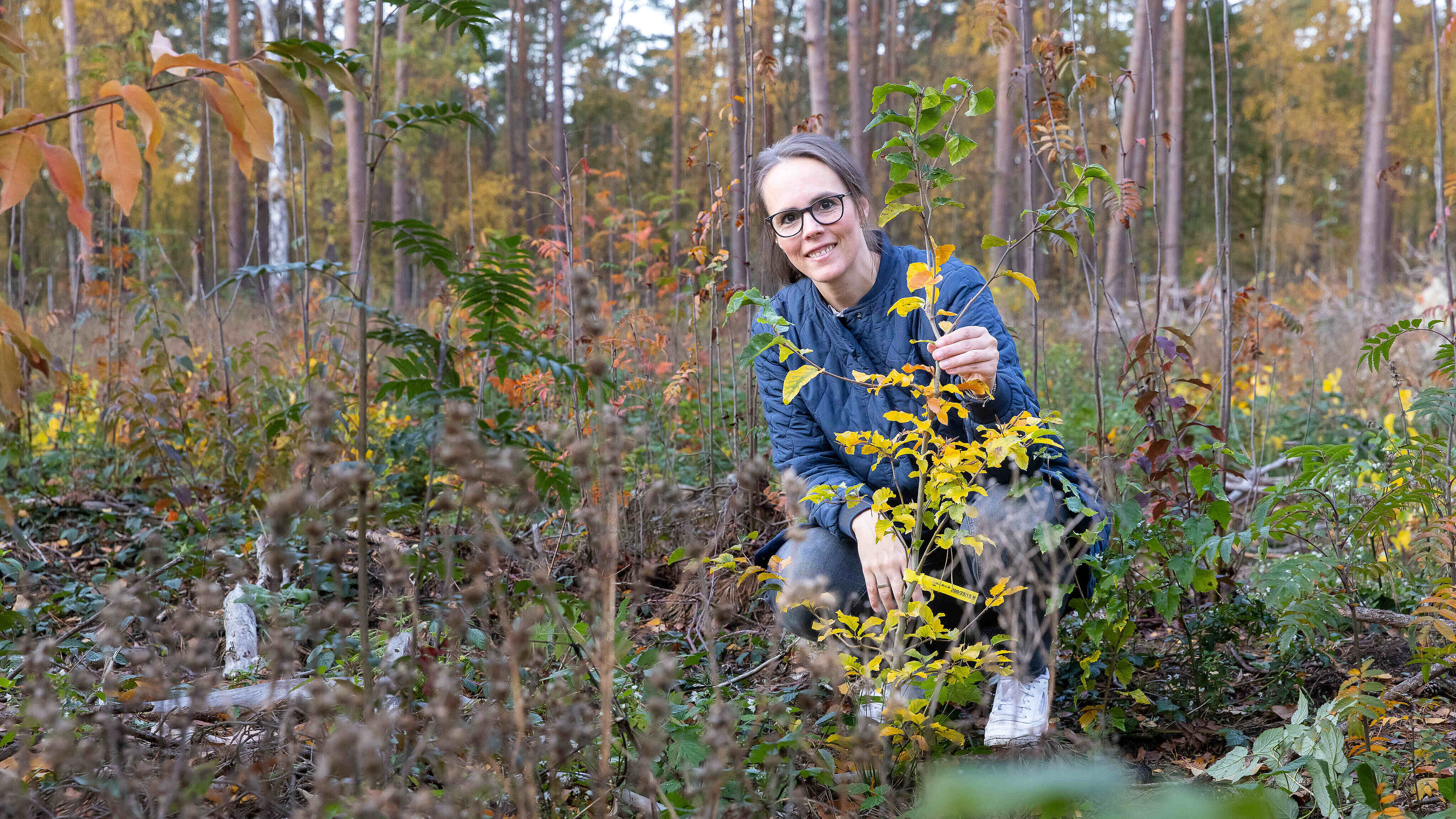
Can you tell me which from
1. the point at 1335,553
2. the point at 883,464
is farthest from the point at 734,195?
the point at 1335,553

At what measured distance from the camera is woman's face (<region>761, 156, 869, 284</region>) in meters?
2.23

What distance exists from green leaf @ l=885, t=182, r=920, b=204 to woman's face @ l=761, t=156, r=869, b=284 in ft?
1.71

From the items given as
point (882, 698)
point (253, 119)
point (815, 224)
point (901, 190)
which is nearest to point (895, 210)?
point (901, 190)

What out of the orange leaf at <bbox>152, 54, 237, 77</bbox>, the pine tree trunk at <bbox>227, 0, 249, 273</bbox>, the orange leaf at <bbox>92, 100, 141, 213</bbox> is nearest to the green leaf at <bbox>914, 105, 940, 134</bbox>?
the orange leaf at <bbox>152, 54, 237, 77</bbox>

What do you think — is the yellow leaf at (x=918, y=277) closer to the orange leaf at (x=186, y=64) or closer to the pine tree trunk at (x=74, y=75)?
the orange leaf at (x=186, y=64)

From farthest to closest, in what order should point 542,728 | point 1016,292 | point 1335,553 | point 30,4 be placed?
1. point 30,4
2. point 1016,292
3. point 1335,553
4. point 542,728

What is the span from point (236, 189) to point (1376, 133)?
17.3 m

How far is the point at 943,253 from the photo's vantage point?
1683mm

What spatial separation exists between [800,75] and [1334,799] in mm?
22469

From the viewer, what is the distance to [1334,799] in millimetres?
1510

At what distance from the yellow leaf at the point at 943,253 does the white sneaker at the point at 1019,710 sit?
825 millimetres

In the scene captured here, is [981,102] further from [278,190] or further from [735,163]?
[278,190]

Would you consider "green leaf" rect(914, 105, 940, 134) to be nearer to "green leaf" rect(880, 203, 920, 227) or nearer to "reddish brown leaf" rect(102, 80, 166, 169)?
"green leaf" rect(880, 203, 920, 227)

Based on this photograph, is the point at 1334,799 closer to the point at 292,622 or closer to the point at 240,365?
the point at 292,622
